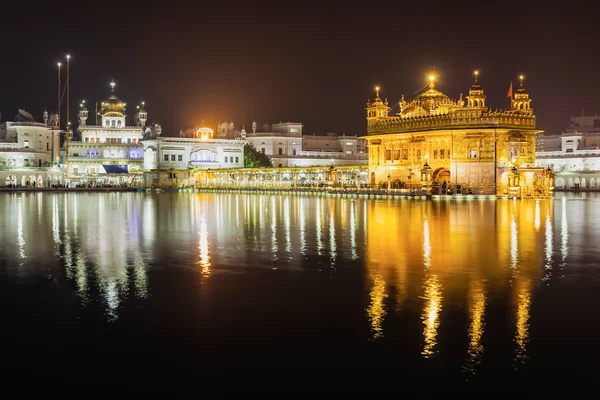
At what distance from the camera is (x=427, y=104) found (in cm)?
6119

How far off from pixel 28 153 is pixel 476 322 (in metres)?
104

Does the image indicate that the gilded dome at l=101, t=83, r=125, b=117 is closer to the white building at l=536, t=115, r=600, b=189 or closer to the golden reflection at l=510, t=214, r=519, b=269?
the white building at l=536, t=115, r=600, b=189

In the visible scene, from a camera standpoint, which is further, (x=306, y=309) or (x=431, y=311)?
(x=306, y=309)

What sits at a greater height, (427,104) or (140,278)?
(427,104)

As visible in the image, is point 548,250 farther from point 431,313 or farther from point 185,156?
point 185,156

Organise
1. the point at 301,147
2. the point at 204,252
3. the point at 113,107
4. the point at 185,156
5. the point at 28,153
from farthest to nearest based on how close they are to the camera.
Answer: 1. the point at 301,147
2. the point at 113,107
3. the point at 28,153
4. the point at 185,156
5. the point at 204,252

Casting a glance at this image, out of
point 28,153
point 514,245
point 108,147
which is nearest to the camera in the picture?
point 514,245

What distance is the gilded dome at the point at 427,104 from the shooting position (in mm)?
60000

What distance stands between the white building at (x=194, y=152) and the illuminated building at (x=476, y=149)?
43.8 meters

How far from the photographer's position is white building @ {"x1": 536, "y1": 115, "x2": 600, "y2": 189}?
307 ft

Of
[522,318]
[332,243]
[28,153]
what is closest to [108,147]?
[28,153]

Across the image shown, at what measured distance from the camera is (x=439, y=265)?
1467 centimetres

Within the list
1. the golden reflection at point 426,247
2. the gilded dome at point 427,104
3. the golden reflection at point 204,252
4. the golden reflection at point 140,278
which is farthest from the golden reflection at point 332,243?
the gilded dome at point 427,104

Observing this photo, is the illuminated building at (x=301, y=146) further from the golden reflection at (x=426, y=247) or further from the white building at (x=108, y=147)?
the golden reflection at (x=426, y=247)
